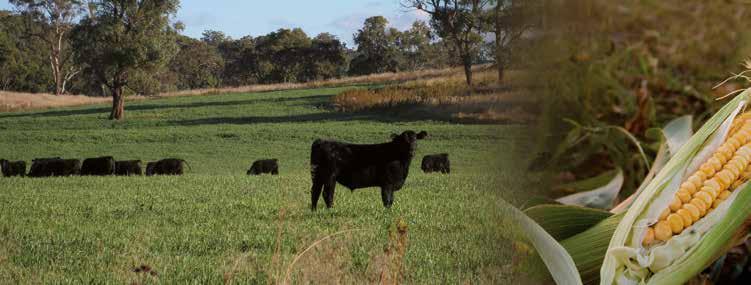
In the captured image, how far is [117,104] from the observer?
264 inches

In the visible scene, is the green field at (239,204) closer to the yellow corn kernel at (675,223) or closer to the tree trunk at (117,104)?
the tree trunk at (117,104)

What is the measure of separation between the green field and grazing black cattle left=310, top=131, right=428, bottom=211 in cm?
11

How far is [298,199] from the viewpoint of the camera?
12.0ft

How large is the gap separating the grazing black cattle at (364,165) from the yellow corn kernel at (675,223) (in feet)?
8.48

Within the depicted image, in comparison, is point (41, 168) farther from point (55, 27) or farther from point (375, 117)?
point (375, 117)

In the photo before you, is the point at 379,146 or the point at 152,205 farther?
the point at 152,205

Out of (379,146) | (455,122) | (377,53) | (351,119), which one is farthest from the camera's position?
(351,119)

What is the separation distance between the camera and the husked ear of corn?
1.97 feet

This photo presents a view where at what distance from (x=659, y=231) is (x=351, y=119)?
395 centimetres

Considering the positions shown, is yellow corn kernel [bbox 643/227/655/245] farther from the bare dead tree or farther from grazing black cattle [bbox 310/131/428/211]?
the bare dead tree

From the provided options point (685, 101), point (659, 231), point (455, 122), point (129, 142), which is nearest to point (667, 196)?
point (659, 231)

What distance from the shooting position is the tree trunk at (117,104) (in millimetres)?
6336

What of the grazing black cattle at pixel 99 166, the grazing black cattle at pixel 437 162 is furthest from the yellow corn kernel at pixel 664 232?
the grazing black cattle at pixel 99 166

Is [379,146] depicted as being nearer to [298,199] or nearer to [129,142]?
[298,199]
